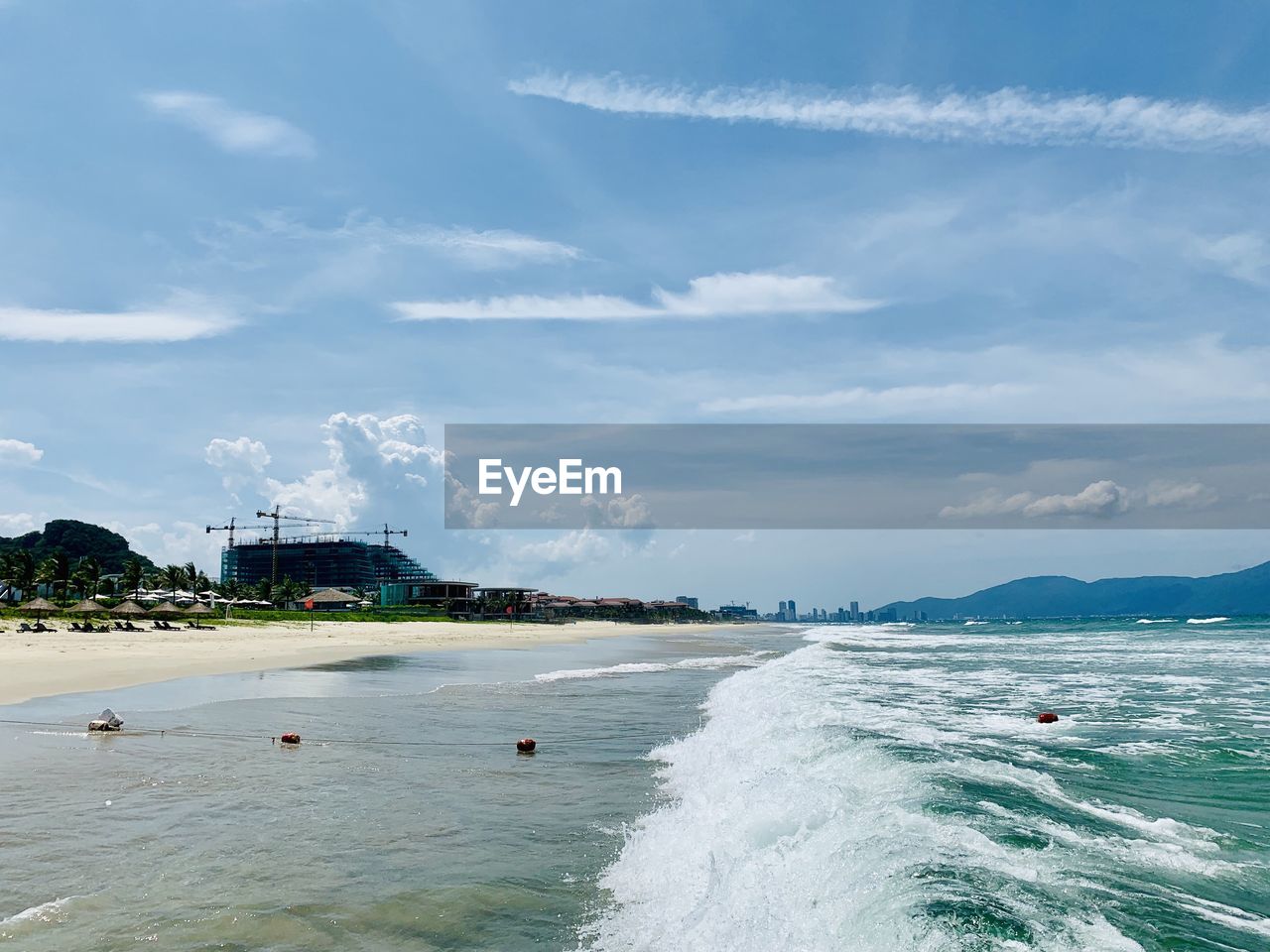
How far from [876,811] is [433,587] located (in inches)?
6174

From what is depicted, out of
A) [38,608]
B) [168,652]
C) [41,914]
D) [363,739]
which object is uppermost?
[38,608]

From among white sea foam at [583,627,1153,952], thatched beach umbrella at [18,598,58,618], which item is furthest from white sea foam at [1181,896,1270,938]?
thatched beach umbrella at [18,598,58,618]

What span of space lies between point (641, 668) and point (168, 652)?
2551 cm

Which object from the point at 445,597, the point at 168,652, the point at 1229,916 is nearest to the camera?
the point at 1229,916

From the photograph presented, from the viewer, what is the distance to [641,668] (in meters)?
43.8

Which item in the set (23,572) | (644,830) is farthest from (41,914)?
(23,572)

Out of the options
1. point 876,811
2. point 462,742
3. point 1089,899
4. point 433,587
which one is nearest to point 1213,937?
point 1089,899

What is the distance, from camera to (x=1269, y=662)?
41062 mm

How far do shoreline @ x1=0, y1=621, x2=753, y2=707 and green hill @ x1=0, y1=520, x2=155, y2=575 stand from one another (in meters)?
128

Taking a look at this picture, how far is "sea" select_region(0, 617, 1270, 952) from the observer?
26.1ft

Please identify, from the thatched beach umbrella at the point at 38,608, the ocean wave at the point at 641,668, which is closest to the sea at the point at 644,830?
the ocean wave at the point at 641,668

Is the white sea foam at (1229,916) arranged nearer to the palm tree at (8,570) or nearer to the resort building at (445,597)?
the palm tree at (8,570)

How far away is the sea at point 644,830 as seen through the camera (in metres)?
7.95

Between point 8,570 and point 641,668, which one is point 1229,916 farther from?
point 8,570
